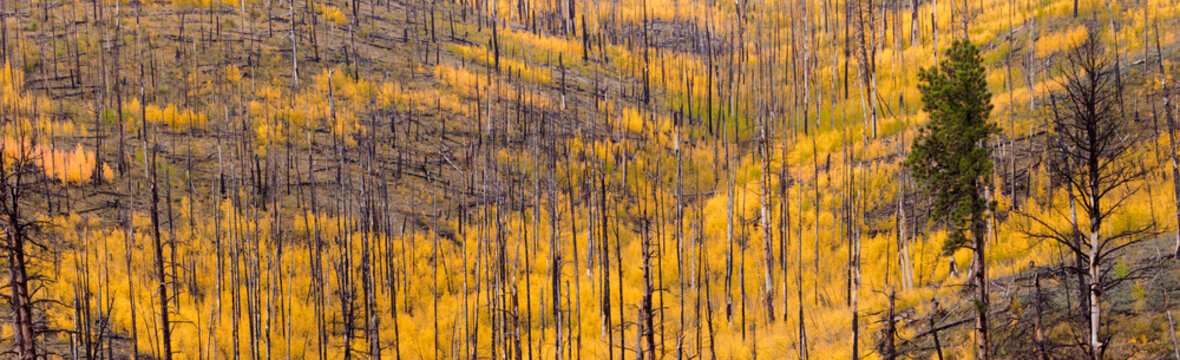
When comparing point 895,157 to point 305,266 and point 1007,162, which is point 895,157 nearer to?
point 1007,162

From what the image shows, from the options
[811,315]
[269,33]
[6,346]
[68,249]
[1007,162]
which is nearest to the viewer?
[6,346]

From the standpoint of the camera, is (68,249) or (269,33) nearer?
(68,249)

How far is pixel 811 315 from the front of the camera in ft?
103

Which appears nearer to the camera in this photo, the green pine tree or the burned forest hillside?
the green pine tree

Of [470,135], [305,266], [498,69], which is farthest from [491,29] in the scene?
[305,266]

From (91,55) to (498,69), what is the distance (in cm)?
2458

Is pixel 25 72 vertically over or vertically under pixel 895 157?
over

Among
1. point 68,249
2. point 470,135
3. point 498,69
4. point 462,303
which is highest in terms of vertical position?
point 498,69

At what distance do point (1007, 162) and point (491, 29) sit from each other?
4498cm

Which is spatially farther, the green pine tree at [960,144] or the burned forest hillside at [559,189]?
the burned forest hillside at [559,189]

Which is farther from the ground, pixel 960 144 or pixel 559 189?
pixel 960 144

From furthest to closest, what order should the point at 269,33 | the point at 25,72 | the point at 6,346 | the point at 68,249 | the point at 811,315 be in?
the point at 269,33 → the point at 25,72 → the point at 68,249 → the point at 811,315 → the point at 6,346

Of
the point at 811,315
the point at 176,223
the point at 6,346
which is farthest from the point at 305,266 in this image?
the point at 811,315

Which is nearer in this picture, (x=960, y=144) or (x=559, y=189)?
(x=960, y=144)
